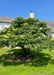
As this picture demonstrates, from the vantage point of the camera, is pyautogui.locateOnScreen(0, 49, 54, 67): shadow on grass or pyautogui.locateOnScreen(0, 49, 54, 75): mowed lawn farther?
pyautogui.locateOnScreen(0, 49, 54, 67): shadow on grass

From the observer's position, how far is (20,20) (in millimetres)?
9414

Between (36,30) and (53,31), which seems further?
(53,31)

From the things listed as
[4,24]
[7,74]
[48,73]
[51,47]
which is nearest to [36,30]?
[51,47]

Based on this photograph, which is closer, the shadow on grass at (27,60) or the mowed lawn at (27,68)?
the mowed lawn at (27,68)

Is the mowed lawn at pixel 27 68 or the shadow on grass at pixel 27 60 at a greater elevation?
the shadow on grass at pixel 27 60

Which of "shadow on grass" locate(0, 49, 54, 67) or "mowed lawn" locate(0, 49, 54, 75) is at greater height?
"shadow on grass" locate(0, 49, 54, 67)

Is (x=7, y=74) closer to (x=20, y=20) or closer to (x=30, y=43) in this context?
(x=30, y=43)

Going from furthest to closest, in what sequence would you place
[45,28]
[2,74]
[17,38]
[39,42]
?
[45,28] → [39,42] → [17,38] → [2,74]

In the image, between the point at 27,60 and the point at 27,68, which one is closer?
the point at 27,68

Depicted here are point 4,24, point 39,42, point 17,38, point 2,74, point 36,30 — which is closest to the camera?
point 2,74

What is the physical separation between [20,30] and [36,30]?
81.6 inches

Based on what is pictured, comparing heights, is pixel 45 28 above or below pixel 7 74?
above

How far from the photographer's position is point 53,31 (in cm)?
2203

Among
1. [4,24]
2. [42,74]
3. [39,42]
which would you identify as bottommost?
[42,74]
